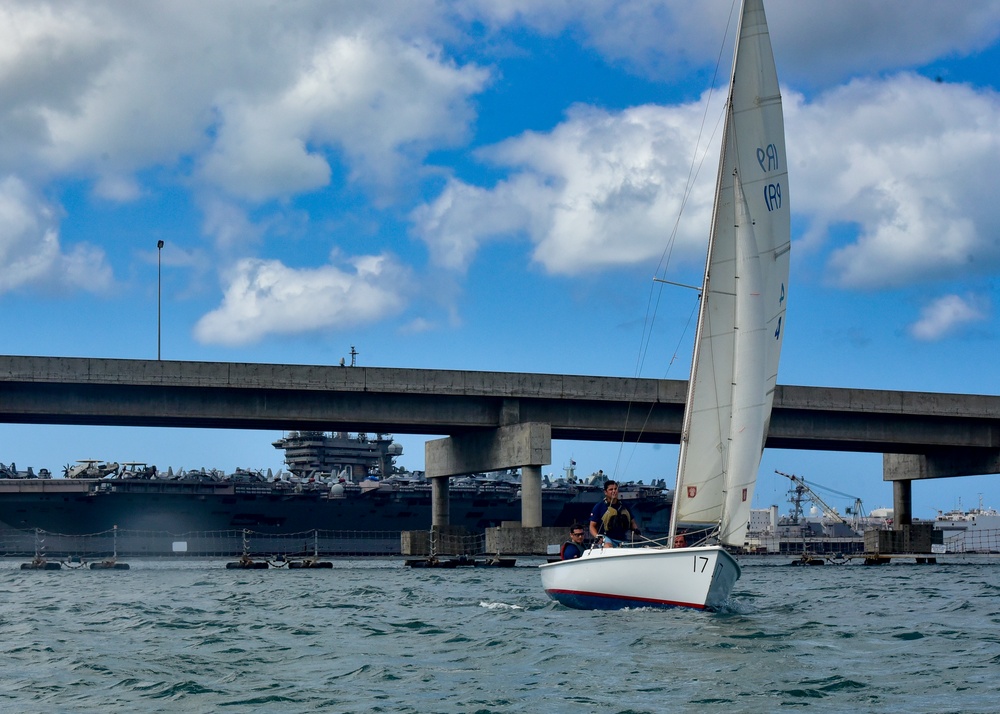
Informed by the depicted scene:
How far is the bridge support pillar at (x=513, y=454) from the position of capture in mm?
51938

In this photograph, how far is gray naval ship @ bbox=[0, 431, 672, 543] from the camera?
7475 cm

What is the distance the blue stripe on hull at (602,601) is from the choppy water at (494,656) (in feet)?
0.60

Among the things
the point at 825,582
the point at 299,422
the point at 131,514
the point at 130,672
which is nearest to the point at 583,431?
the point at 299,422

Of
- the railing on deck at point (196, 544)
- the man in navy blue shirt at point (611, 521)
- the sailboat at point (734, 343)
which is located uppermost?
the sailboat at point (734, 343)

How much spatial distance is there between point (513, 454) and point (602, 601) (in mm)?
33271

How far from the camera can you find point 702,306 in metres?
20.2

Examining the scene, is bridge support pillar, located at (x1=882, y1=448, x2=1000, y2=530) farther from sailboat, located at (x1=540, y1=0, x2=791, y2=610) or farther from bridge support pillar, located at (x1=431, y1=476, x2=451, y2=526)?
sailboat, located at (x1=540, y1=0, x2=791, y2=610)

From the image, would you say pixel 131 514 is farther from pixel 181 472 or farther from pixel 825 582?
pixel 825 582

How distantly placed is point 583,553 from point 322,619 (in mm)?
4896

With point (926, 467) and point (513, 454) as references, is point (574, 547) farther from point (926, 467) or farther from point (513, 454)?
point (926, 467)

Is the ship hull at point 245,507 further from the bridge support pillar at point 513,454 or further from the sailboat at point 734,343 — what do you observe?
the sailboat at point 734,343

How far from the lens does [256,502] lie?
261 feet

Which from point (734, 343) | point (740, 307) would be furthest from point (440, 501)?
point (740, 307)

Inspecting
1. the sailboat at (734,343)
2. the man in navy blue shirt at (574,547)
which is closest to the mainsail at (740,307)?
the sailboat at (734,343)
